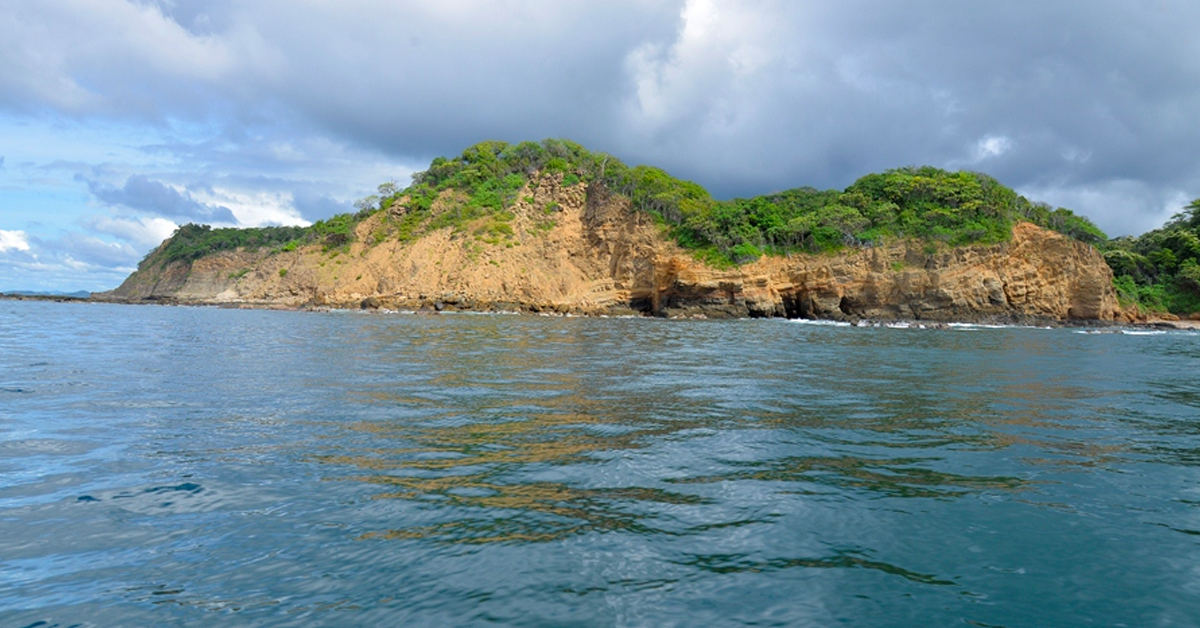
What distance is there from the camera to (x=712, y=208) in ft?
160

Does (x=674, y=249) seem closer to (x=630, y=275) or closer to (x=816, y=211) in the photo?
(x=630, y=275)

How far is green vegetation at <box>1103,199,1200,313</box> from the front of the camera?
45.2 metres

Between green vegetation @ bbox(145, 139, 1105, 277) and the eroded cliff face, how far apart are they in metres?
0.82

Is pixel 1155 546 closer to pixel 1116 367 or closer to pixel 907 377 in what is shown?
pixel 907 377

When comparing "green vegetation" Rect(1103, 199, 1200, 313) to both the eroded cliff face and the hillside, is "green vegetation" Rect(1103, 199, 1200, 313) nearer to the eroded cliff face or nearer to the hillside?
the hillside

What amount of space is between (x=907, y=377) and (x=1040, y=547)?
8.76 metres

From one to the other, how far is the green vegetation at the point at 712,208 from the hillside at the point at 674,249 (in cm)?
15

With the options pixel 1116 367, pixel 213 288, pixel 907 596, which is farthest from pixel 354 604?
pixel 213 288

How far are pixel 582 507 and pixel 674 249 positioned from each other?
4311 centimetres

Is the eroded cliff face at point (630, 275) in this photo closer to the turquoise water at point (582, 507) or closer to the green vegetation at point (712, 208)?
the green vegetation at point (712, 208)

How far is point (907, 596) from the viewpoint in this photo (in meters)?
3.08

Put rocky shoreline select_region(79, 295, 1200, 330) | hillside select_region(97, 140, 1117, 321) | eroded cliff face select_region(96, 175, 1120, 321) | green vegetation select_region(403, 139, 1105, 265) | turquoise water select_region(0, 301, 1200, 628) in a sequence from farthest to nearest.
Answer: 1. green vegetation select_region(403, 139, 1105, 265)
2. hillside select_region(97, 140, 1117, 321)
3. eroded cliff face select_region(96, 175, 1120, 321)
4. rocky shoreline select_region(79, 295, 1200, 330)
5. turquoise water select_region(0, 301, 1200, 628)

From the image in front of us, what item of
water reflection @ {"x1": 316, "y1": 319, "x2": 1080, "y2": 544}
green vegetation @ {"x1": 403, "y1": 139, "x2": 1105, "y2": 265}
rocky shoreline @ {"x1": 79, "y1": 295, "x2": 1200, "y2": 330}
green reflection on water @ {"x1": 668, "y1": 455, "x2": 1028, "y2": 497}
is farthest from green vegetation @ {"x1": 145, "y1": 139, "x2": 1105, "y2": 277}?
green reflection on water @ {"x1": 668, "y1": 455, "x2": 1028, "y2": 497}

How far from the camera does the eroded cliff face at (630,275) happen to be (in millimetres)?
41438
